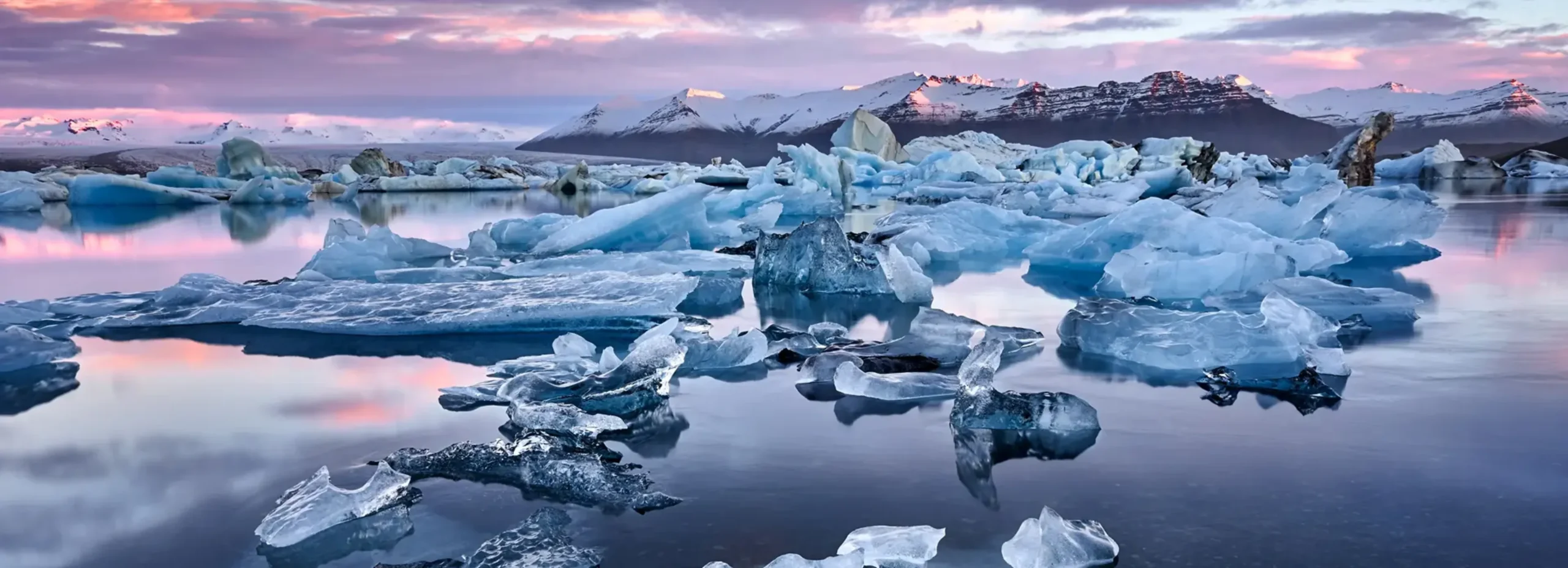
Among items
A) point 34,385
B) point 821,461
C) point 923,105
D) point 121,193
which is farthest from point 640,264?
point 923,105

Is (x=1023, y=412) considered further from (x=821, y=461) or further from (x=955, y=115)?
(x=955, y=115)

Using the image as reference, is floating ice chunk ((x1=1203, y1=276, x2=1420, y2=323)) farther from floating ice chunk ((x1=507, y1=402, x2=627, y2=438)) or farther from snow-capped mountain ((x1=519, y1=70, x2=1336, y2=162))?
snow-capped mountain ((x1=519, y1=70, x2=1336, y2=162))

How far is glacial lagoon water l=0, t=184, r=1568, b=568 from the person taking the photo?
5.04 ft

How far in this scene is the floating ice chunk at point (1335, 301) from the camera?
372 cm

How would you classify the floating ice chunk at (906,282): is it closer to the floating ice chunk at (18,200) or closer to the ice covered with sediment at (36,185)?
the floating ice chunk at (18,200)

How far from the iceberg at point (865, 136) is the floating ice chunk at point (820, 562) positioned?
22236mm

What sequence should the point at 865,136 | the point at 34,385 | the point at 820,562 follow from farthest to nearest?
the point at 865,136 → the point at 34,385 → the point at 820,562

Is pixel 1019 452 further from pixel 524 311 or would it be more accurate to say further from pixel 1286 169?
pixel 1286 169

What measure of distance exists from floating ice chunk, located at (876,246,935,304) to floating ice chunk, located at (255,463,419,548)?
2705 millimetres

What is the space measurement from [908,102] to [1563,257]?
80.1 metres

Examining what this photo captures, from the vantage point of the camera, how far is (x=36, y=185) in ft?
48.7

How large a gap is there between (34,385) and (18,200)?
12358 millimetres

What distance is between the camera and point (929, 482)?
183 centimetres

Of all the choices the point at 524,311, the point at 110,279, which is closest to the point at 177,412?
the point at 524,311
